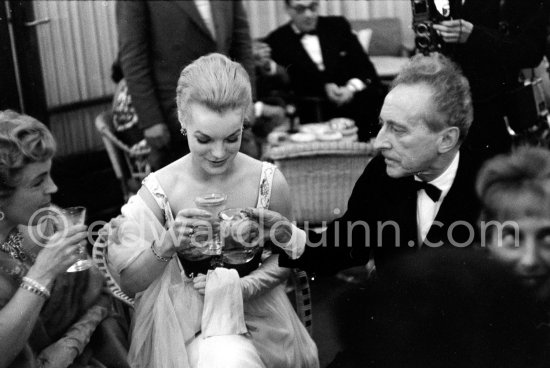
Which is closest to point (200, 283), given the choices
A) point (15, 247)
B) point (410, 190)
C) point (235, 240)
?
point (235, 240)

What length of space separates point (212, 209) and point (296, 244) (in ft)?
0.89

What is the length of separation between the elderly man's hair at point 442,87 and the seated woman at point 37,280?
0.82 meters

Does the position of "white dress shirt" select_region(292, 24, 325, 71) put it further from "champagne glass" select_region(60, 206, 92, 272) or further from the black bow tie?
"champagne glass" select_region(60, 206, 92, 272)

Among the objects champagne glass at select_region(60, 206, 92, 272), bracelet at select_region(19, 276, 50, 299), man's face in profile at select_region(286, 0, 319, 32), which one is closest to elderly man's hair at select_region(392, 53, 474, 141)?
champagne glass at select_region(60, 206, 92, 272)

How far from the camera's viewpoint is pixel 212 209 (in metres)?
1.60

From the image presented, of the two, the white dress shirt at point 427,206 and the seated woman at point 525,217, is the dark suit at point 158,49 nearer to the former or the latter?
the white dress shirt at point 427,206

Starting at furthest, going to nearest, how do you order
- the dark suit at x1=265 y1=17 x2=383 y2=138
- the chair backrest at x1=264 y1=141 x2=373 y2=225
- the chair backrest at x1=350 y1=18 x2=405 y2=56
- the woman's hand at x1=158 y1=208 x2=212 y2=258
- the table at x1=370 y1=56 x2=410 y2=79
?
the chair backrest at x1=350 y1=18 x2=405 y2=56 < the table at x1=370 y1=56 x2=410 y2=79 < the dark suit at x1=265 y1=17 x2=383 y2=138 < the chair backrest at x1=264 y1=141 x2=373 y2=225 < the woman's hand at x1=158 y1=208 x2=212 y2=258

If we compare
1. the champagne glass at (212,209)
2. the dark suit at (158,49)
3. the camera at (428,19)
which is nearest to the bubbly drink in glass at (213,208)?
the champagne glass at (212,209)

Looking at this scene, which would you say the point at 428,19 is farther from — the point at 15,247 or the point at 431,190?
the point at 15,247

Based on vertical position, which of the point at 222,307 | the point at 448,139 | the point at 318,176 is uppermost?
the point at 448,139

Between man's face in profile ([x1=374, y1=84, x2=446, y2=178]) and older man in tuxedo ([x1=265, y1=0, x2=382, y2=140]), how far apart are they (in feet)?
5.80

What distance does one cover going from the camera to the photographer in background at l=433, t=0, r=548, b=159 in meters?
1.92

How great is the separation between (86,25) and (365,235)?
3.53 m

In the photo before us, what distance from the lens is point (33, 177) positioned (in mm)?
1696
